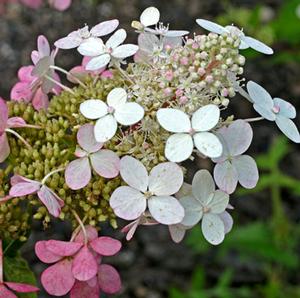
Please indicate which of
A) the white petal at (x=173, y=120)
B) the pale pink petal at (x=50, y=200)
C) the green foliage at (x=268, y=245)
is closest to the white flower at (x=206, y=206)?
the white petal at (x=173, y=120)

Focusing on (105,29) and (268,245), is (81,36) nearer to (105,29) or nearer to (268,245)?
(105,29)

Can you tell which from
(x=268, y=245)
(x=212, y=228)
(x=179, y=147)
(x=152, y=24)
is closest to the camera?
(x=179, y=147)

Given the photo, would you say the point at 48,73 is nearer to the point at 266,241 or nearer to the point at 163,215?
the point at 163,215

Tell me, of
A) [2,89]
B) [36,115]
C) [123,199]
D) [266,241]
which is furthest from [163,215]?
[2,89]

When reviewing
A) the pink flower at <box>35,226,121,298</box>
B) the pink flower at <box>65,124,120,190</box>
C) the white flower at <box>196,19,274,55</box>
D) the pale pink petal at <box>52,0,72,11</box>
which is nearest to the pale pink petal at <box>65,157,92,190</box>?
the pink flower at <box>65,124,120,190</box>

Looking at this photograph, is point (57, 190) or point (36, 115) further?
point (36, 115)

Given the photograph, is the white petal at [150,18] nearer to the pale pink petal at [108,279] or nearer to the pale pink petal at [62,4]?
the pale pink petal at [108,279]

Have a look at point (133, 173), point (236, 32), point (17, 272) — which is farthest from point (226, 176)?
point (17, 272)
